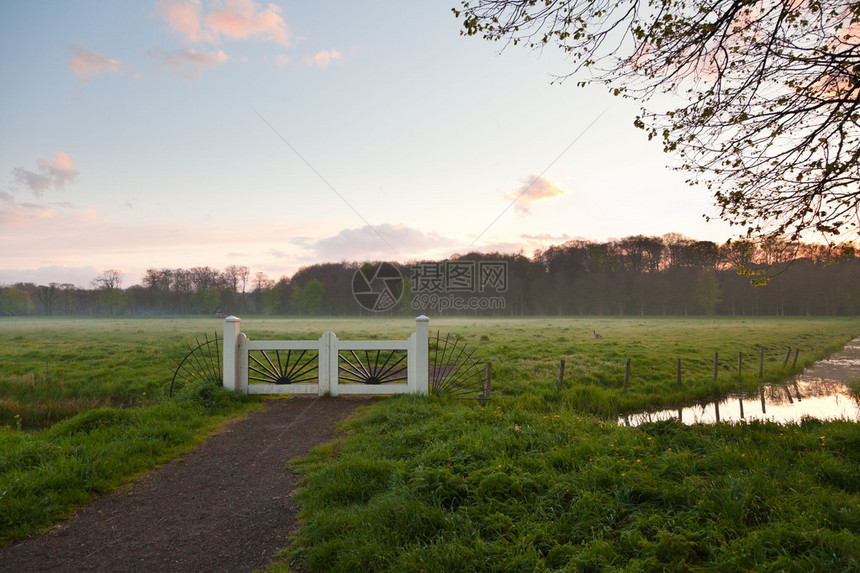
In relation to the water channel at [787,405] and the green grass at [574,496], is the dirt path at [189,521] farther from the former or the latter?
the water channel at [787,405]


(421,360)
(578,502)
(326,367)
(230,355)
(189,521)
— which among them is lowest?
(189,521)

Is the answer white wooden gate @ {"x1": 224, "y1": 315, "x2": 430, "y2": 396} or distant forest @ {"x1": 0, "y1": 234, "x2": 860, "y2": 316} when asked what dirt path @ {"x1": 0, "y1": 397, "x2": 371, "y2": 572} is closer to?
white wooden gate @ {"x1": 224, "y1": 315, "x2": 430, "y2": 396}

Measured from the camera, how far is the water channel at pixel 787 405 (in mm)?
12570

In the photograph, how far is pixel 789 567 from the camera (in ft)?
11.2

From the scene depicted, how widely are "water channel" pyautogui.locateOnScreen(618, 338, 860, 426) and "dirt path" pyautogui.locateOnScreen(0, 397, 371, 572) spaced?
8.99 metres

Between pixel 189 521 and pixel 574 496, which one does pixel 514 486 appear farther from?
pixel 189 521

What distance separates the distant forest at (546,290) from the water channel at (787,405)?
40553 millimetres

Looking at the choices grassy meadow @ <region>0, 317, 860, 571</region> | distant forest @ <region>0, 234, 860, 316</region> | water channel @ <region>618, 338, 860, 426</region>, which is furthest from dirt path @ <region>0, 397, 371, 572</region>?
distant forest @ <region>0, 234, 860, 316</region>

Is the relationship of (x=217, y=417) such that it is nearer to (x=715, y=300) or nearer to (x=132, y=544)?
(x=132, y=544)

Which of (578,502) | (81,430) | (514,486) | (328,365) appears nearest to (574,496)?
(578,502)

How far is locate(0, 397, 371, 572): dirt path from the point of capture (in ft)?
13.2

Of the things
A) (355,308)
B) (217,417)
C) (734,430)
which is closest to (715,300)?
(355,308)

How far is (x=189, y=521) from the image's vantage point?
483 centimetres

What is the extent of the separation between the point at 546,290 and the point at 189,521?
68.6m
